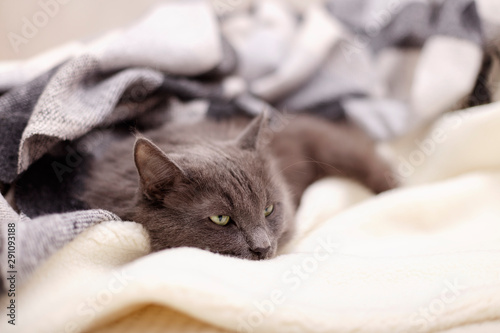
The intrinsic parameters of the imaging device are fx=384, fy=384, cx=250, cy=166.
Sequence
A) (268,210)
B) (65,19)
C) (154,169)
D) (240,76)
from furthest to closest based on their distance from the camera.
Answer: (65,19)
(240,76)
(268,210)
(154,169)

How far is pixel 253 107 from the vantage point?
1539 mm

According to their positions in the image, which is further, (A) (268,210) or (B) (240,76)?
(B) (240,76)

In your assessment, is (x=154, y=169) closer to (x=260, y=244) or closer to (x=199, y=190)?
(x=199, y=190)

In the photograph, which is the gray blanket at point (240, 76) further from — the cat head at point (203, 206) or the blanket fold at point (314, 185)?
the cat head at point (203, 206)

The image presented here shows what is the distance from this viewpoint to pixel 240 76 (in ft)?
5.48

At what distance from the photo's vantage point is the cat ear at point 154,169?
2.73ft

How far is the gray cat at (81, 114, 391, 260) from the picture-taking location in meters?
0.90

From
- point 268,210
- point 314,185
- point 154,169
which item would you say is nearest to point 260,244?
point 268,210

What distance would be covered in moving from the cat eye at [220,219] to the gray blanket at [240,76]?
0.39 meters

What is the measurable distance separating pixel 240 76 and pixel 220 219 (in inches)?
35.8

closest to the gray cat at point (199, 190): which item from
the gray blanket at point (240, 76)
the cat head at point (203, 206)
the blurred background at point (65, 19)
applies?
the cat head at point (203, 206)

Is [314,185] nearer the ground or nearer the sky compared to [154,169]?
nearer the ground

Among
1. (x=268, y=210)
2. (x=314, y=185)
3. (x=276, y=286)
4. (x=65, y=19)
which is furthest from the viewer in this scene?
(x=65, y=19)

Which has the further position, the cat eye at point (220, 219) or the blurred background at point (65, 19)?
the blurred background at point (65, 19)
